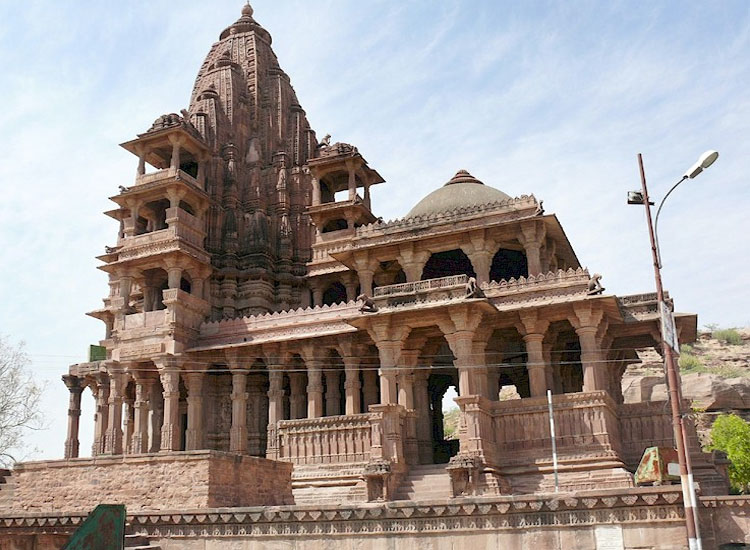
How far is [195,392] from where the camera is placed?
31.1m

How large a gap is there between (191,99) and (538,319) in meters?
25.4

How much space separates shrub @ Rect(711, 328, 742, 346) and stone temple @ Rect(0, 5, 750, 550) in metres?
36.5

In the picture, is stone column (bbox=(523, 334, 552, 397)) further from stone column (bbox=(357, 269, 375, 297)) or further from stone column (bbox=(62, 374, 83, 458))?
stone column (bbox=(62, 374, 83, 458))

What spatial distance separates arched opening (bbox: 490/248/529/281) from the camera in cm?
3186

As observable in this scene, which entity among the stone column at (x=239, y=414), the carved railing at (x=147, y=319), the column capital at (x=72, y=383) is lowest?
the stone column at (x=239, y=414)

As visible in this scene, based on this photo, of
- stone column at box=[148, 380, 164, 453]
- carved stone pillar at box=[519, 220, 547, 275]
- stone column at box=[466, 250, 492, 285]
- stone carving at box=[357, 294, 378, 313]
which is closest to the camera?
stone carving at box=[357, 294, 378, 313]

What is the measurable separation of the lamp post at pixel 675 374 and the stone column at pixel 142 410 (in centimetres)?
2396

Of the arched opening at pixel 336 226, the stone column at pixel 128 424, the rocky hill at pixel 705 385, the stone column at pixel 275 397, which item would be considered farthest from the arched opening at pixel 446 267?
the stone column at pixel 128 424

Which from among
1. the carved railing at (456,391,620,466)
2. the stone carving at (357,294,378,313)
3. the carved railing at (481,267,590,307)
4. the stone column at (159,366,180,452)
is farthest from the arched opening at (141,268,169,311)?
the carved railing at (456,391,620,466)

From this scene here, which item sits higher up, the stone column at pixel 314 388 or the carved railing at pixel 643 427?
the stone column at pixel 314 388

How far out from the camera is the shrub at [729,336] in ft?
206

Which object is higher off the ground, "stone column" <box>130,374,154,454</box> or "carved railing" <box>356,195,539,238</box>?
"carved railing" <box>356,195,539,238</box>

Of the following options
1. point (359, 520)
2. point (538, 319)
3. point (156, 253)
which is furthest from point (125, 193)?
point (359, 520)

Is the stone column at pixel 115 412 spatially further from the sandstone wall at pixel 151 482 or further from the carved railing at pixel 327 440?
the sandstone wall at pixel 151 482
